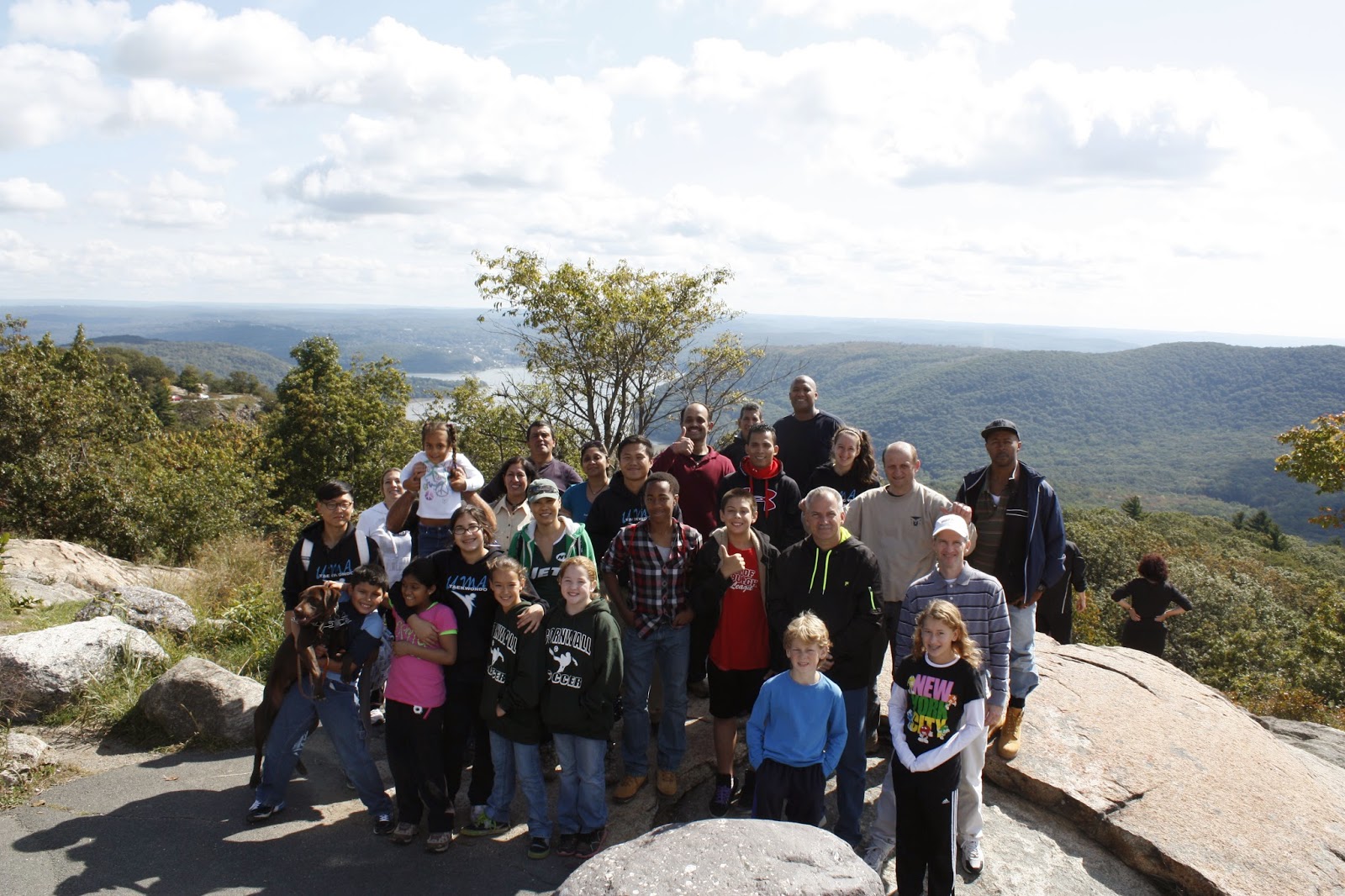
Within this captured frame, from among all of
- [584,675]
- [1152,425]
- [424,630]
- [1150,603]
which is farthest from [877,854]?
[1152,425]

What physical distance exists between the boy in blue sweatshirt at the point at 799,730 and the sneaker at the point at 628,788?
4.12 ft

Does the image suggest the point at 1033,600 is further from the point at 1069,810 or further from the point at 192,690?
the point at 192,690

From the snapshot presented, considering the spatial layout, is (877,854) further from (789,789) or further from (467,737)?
(467,737)

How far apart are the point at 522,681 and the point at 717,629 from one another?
128 cm

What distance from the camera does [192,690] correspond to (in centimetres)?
659

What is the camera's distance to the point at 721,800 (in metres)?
5.22

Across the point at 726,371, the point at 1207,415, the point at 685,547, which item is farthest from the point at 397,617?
the point at 1207,415

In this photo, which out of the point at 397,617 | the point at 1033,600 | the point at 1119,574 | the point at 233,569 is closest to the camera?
the point at 397,617

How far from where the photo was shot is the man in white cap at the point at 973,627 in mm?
4621

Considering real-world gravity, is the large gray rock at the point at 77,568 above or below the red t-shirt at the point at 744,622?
below

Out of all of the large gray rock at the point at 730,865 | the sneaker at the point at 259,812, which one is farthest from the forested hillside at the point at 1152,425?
the large gray rock at the point at 730,865

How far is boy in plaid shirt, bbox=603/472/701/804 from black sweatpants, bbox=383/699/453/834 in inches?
46.3

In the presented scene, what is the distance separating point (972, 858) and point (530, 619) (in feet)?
9.66

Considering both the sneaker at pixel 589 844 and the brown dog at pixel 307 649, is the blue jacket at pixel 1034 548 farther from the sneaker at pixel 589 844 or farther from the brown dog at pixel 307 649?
the brown dog at pixel 307 649
